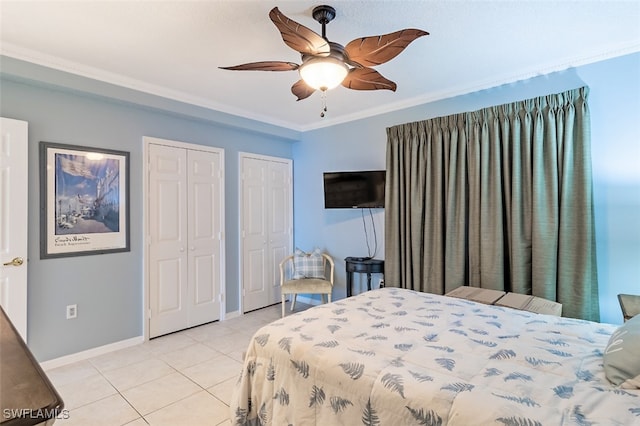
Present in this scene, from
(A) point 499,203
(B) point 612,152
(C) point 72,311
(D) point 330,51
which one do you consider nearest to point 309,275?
(A) point 499,203

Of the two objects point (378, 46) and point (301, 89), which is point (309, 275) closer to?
point (301, 89)

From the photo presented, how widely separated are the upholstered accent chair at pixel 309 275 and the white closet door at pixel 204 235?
0.86m

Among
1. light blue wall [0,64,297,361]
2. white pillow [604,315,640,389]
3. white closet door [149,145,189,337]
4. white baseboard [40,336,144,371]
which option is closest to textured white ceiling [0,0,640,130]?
light blue wall [0,64,297,361]

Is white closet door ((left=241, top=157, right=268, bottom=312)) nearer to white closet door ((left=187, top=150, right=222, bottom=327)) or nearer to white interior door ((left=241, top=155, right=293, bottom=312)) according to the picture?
white interior door ((left=241, top=155, right=293, bottom=312))

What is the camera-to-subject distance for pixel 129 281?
10.9ft

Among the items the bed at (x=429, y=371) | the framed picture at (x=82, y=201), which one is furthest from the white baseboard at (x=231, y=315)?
the bed at (x=429, y=371)

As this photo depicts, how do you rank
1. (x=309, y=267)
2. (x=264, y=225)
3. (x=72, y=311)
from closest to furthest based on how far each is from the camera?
1. (x=72, y=311)
2. (x=309, y=267)
3. (x=264, y=225)

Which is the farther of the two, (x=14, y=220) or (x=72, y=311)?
(x=72, y=311)

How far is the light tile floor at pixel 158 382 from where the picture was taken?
2166 mm

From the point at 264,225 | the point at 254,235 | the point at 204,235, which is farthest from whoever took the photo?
the point at 264,225

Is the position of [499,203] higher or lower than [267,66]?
lower

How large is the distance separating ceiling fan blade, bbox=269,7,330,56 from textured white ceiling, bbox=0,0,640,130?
35 centimetres

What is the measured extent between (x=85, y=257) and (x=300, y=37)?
278 cm

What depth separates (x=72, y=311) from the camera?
9.70 feet
